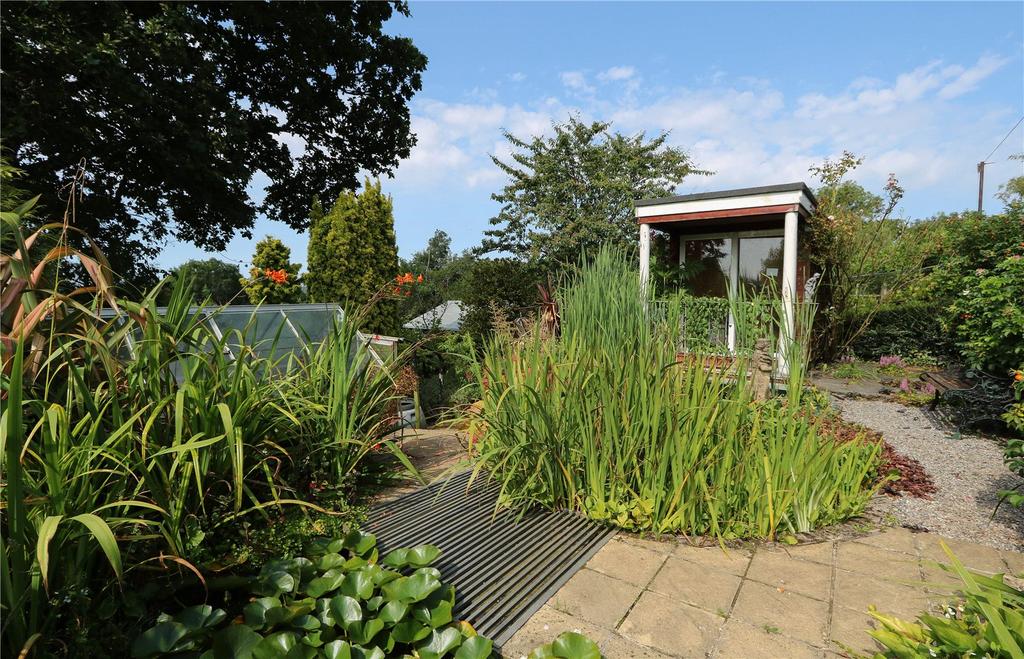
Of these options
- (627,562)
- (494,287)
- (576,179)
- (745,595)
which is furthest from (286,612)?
(576,179)

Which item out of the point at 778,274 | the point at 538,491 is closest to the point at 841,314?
the point at 778,274

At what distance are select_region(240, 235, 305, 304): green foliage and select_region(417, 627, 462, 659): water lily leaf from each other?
26.0 ft

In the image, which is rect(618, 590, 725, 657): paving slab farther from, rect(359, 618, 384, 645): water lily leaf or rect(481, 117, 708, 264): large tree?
rect(481, 117, 708, 264): large tree

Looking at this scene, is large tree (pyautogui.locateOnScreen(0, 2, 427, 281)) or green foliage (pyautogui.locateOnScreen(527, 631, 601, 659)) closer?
green foliage (pyautogui.locateOnScreen(527, 631, 601, 659))

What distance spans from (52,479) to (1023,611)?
279 cm

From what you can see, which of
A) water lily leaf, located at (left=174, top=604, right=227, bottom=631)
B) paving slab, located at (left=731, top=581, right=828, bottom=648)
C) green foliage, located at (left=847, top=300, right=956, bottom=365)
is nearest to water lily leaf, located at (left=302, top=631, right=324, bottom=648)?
water lily leaf, located at (left=174, top=604, right=227, bottom=631)

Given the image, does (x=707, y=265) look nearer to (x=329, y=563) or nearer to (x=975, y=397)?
(x=975, y=397)

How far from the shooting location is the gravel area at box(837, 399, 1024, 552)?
2.79m

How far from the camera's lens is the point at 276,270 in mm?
8898

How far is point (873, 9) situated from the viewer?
4.81 metres

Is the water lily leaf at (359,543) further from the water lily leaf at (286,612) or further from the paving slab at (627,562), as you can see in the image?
the paving slab at (627,562)

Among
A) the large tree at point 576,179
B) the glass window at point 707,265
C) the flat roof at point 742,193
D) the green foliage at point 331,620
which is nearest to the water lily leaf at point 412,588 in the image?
the green foliage at point 331,620

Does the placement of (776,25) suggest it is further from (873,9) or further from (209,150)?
(209,150)

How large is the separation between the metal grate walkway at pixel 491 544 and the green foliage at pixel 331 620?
19 centimetres
